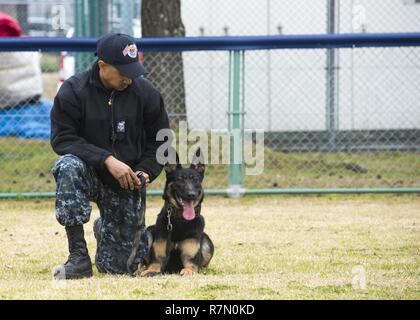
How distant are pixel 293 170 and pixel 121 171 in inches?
204

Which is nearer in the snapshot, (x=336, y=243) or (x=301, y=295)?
(x=301, y=295)

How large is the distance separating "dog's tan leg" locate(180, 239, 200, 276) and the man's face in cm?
110

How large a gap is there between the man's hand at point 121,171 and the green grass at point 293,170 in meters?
4.42

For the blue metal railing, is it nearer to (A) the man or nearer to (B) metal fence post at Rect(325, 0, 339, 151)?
(B) metal fence post at Rect(325, 0, 339, 151)

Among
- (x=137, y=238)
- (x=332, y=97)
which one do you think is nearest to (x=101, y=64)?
(x=137, y=238)

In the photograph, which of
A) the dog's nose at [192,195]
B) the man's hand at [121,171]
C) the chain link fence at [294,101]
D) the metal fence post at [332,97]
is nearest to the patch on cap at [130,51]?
the man's hand at [121,171]

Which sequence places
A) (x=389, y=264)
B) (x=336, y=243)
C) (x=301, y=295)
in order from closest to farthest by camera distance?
(x=301, y=295), (x=389, y=264), (x=336, y=243)

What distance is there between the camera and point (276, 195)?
10641 millimetres

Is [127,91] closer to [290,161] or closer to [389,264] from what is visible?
[389,264]

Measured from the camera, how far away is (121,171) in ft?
20.2

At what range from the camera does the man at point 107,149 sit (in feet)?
20.4

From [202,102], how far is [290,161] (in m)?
1.44

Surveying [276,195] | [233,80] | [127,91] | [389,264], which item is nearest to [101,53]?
[127,91]

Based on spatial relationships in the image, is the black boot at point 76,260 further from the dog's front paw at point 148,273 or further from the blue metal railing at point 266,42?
the blue metal railing at point 266,42
